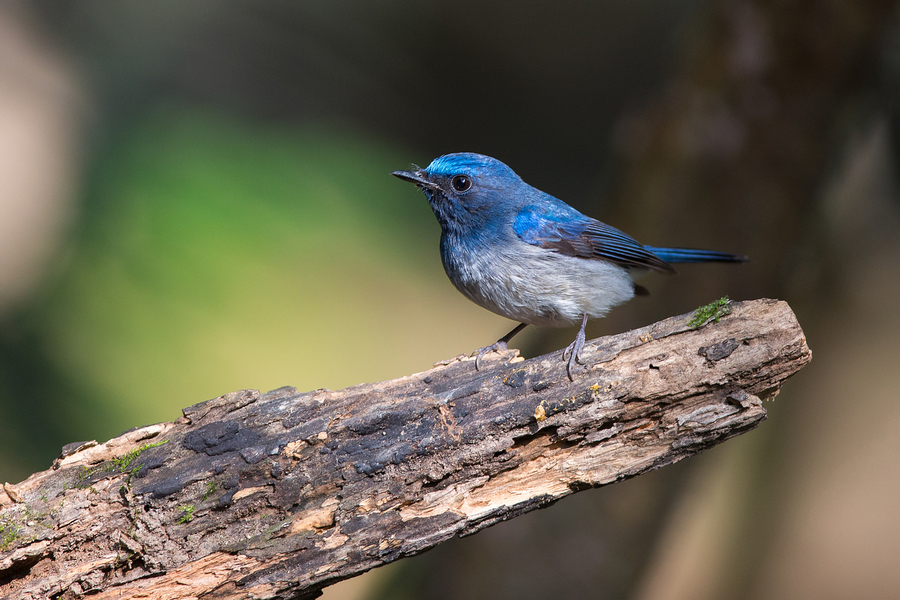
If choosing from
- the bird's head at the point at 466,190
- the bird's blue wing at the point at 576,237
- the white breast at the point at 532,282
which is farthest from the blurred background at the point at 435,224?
the bird's head at the point at 466,190

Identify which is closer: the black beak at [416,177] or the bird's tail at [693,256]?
the black beak at [416,177]

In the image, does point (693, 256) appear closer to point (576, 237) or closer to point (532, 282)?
point (576, 237)

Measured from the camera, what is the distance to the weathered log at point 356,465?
2361mm

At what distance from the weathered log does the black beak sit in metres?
1.46

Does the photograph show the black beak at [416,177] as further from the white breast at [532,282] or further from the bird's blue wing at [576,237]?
the bird's blue wing at [576,237]

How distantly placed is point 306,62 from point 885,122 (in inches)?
279

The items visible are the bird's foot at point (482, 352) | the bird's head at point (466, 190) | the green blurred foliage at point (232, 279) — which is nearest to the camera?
the bird's foot at point (482, 352)

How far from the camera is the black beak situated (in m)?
3.70

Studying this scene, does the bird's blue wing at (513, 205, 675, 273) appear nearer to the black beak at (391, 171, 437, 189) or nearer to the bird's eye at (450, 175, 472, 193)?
the bird's eye at (450, 175, 472, 193)

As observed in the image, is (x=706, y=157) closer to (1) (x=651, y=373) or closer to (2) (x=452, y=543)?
(1) (x=651, y=373)

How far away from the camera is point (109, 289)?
626 centimetres

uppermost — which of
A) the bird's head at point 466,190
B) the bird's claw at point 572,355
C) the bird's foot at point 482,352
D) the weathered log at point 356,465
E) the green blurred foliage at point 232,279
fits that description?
the green blurred foliage at point 232,279

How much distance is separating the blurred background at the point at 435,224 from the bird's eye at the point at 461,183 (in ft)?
5.66

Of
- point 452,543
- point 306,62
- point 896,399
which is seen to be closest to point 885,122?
point 896,399
